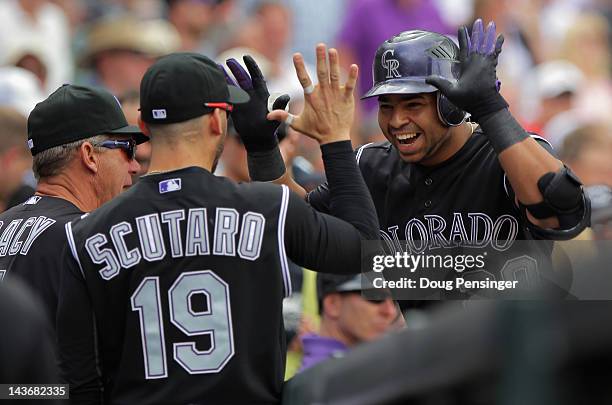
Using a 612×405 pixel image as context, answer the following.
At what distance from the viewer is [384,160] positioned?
543 centimetres

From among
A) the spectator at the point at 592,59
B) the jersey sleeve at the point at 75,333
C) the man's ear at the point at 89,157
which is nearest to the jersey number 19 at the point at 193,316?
the jersey sleeve at the point at 75,333

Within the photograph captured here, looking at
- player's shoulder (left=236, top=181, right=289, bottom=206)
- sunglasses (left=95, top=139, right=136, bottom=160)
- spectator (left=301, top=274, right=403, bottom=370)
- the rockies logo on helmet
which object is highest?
the rockies logo on helmet

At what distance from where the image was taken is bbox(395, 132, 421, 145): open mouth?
509 centimetres

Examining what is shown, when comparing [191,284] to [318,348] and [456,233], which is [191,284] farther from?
[318,348]

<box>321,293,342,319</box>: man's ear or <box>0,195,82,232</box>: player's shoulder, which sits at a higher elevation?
<box>0,195,82,232</box>: player's shoulder

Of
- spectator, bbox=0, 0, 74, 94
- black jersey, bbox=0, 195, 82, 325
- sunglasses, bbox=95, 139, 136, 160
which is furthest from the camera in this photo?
spectator, bbox=0, 0, 74, 94

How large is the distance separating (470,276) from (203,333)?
1426 mm

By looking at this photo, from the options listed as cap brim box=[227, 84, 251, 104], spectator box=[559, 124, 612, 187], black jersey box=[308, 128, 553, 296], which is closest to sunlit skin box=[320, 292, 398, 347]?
black jersey box=[308, 128, 553, 296]

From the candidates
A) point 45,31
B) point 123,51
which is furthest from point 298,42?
point 45,31

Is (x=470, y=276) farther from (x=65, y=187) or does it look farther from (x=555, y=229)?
(x=65, y=187)

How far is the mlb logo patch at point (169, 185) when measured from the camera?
4.11m

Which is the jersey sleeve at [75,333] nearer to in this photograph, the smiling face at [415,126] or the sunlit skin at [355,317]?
the smiling face at [415,126]

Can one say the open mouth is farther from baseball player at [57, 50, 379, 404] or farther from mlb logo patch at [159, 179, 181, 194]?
mlb logo patch at [159, 179, 181, 194]

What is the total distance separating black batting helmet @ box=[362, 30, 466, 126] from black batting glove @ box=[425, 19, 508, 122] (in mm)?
391
